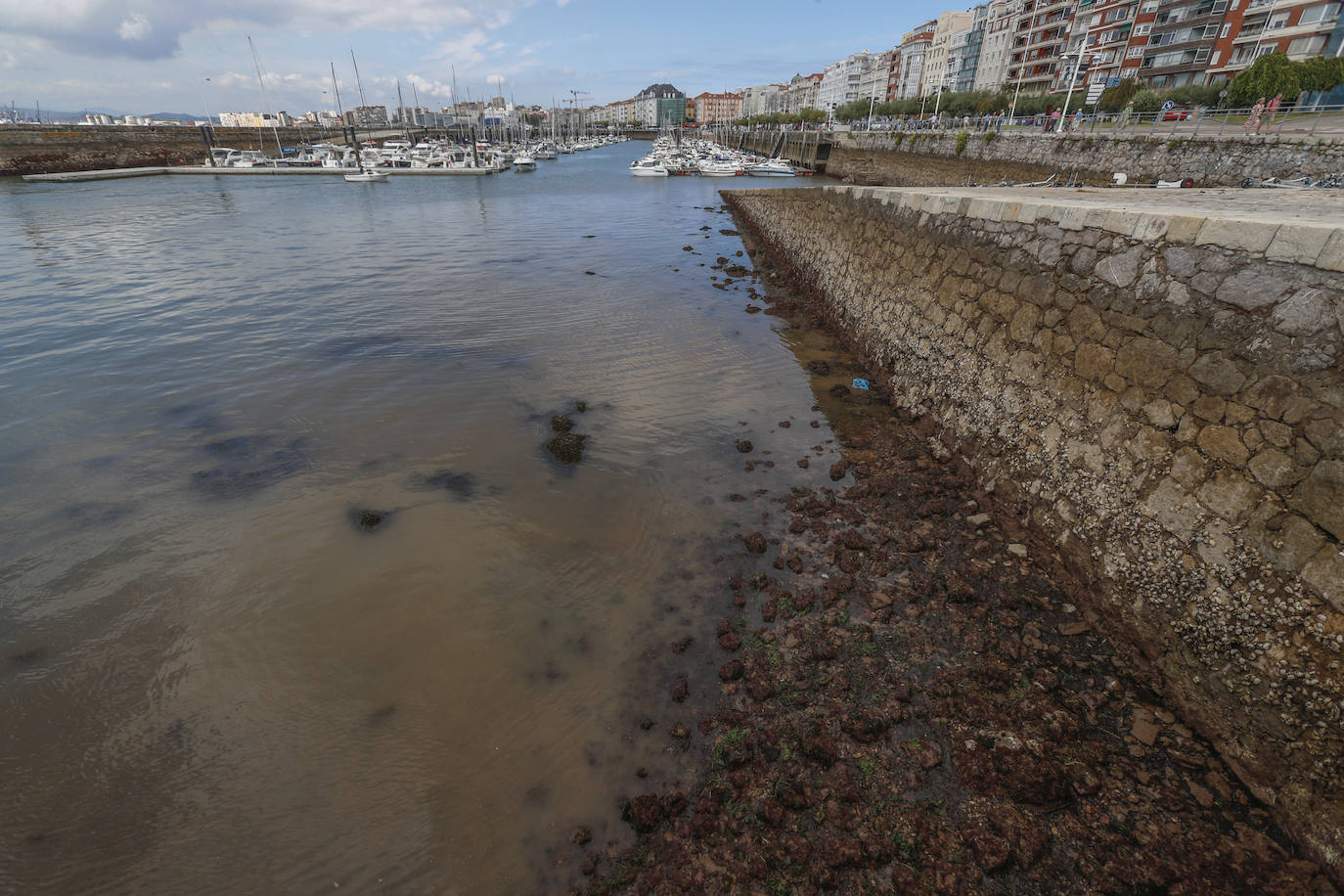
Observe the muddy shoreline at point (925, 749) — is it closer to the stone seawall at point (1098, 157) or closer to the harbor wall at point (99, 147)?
the stone seawall at point (1098, 157)

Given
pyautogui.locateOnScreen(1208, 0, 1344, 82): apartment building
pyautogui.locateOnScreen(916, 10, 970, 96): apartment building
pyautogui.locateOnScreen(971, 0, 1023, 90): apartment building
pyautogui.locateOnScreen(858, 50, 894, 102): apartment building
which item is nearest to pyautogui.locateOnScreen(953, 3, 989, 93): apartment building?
pyautogui.locateOnScreen(971, 0, 1023, 90): apartment building

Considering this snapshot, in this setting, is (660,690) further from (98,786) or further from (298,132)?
(298,132)

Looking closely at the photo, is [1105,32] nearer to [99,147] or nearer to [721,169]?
[721,169]

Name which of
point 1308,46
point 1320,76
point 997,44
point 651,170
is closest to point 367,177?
point 651,170

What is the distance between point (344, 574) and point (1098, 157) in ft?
125

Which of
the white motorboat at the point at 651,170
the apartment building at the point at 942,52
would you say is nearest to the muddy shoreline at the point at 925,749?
the white motorboat at the point at 651,170

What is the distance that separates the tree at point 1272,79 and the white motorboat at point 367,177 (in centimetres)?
7631

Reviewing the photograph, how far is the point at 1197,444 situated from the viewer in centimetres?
484

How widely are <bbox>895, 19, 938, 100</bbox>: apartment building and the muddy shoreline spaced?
460 feet

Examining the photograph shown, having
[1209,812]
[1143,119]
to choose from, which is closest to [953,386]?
[1209,812]

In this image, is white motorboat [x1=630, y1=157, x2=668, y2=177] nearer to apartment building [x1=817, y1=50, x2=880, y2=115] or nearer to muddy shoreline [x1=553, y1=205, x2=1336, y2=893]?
muddy shoreline [x1=553, y1=205, x2=1336, y2=893]

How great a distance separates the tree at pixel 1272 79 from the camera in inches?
1294

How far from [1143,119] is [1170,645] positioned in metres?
49.7

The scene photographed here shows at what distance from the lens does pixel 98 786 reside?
4266mm
